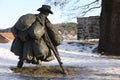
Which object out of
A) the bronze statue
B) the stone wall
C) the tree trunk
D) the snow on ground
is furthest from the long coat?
the stone wall

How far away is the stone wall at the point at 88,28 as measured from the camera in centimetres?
3594

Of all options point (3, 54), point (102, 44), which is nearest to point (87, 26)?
point (102, 44)

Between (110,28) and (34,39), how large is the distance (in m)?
10.5

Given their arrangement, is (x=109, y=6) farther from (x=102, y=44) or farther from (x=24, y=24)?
(x=24, y=24)

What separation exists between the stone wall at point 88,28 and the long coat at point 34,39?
22.2 metres

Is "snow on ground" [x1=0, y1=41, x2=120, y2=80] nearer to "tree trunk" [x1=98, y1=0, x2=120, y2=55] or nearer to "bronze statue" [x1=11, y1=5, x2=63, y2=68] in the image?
"bronze statue" [x1=11, y1=5, x2=63, y2=68]

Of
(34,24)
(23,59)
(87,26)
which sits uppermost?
(34,24)

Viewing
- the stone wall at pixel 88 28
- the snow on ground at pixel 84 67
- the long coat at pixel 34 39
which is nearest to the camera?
the snow on ground at pixel 84 67

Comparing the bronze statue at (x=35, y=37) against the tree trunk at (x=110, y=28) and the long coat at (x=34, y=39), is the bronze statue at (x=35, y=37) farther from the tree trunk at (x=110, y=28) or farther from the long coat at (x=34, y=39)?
the tree trunk at (x=110, y=28)

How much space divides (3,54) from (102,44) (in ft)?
23.0

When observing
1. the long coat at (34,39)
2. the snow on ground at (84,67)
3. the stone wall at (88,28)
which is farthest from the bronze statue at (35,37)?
the stone wall at (88,28)

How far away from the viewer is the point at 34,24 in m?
13.0

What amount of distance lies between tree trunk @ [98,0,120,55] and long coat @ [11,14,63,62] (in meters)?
9.50

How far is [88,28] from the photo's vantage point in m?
36.5
